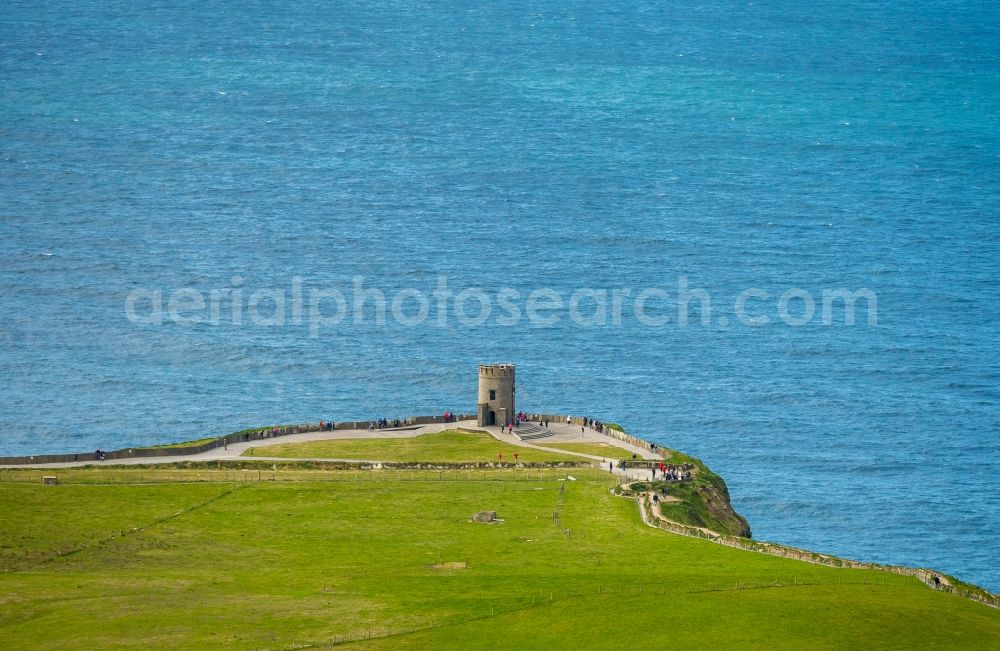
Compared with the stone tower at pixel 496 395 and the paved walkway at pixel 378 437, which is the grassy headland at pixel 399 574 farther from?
the stone tower at pixel 496 395

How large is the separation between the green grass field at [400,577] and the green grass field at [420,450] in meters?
8.57

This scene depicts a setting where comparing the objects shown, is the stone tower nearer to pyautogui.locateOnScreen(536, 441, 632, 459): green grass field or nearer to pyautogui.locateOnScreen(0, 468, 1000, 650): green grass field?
pyautogui.locateOnScreen(536, 441, 632, 459): green grass field

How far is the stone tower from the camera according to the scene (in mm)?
180000

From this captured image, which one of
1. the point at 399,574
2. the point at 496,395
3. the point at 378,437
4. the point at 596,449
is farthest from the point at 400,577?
the point at 496,395

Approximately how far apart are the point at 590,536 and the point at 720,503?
2351cm

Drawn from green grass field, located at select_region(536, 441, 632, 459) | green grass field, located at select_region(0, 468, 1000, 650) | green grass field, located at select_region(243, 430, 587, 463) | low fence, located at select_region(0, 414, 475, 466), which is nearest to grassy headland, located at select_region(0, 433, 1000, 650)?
green grass field, located at select_region(0, 468, 1000, 650)

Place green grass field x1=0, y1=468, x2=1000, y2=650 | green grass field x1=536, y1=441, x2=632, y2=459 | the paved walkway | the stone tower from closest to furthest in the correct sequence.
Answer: green grass field x1=0, y1=468, x2=1000, y2=650
the paved walkway
green grass field x1=536, y1=441, x2=632, y2=459
the stone tower

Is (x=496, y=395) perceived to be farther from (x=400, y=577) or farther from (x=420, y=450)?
(x=400, y=577)

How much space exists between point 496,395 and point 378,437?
11.2m

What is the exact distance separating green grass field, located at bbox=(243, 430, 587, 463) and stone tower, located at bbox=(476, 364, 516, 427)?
4.17m

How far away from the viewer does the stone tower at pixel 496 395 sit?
18000 cm

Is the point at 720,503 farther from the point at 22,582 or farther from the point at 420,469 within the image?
the point at 22,582

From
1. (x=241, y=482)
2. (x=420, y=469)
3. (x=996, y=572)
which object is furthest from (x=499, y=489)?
(x=996, y=572)

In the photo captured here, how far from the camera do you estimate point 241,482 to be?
521 feet
